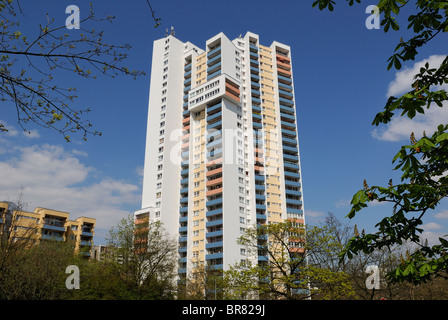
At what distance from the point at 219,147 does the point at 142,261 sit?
41.3 metres

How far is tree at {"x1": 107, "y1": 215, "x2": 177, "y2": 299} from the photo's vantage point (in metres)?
32.9

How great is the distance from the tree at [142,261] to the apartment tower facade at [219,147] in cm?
2815

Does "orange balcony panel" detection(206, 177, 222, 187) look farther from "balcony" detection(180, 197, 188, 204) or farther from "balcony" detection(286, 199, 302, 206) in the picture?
"balcony" detection(286, 199, 302, 206)

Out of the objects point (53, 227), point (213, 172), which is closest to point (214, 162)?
point (213, 172)

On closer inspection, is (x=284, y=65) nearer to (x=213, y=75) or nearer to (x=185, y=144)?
(x=213, y=75)

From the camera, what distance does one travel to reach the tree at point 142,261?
32906mm

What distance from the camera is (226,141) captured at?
2881 inches

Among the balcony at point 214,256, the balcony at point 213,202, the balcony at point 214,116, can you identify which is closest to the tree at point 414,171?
the balcony at point 214,256

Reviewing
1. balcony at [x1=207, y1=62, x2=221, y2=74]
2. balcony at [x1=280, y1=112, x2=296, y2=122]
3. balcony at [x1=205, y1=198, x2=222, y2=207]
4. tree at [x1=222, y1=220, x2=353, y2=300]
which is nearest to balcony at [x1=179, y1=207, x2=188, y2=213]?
balcony at [x1=205, y1=198, x2=222, y2=207]

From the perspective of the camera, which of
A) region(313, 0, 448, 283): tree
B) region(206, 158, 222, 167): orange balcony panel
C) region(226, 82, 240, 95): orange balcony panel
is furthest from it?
region(226, 82, 240, 95): orange balcony panel

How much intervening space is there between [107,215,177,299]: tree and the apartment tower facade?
28148 millimetres

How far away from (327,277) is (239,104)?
2406 inches

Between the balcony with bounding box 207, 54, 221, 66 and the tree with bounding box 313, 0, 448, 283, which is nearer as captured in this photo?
the tree with bounding box 313, 0, 448, 283

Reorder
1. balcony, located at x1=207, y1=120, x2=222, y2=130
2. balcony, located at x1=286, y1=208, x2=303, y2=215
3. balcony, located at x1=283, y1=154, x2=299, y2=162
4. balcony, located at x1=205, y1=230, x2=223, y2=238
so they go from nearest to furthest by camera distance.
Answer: balcony, located at x1=205, y1=230, x2=223, y2=238
balcony, located at x1=207, y1=120, x2=222, y2=130
balcony, located at x1=286, y1=208, x2=303, y2=215
balcony, located at x1=283, y1=154, x2=299, y2=162
